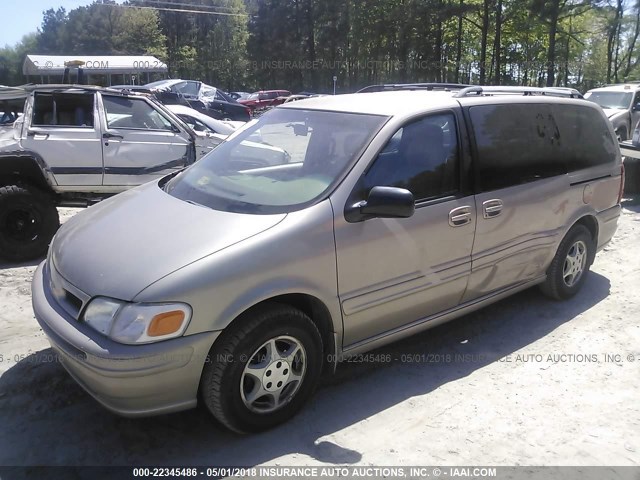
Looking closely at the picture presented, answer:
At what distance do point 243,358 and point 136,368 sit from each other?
0.53 meters

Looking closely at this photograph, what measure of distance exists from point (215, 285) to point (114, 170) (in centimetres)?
441

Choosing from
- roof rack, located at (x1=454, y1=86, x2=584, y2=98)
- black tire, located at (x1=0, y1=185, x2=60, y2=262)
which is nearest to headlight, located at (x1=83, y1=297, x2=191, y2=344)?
roof rack, located at (x1=454, y1=86, x2=584, y2=98)

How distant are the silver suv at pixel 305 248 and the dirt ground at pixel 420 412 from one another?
29cm

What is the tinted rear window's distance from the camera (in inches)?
157

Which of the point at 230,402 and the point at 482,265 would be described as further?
the point at 482,265

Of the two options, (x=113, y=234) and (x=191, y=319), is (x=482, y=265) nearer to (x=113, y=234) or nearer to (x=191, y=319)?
(x=191, y=319)

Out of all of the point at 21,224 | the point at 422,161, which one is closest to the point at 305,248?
the point at 422,161

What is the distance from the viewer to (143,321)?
8.59 feet

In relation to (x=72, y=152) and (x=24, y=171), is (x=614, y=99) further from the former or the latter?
(x=24, y=171)

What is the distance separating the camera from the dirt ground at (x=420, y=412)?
116 inches

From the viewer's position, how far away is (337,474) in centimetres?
279

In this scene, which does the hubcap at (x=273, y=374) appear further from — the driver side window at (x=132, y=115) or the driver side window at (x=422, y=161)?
the driver side window at (x=132, y=115)

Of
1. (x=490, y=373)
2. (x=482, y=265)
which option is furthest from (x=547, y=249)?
(x=490, y=373)

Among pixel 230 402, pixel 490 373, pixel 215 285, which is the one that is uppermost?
pixel 215 285
